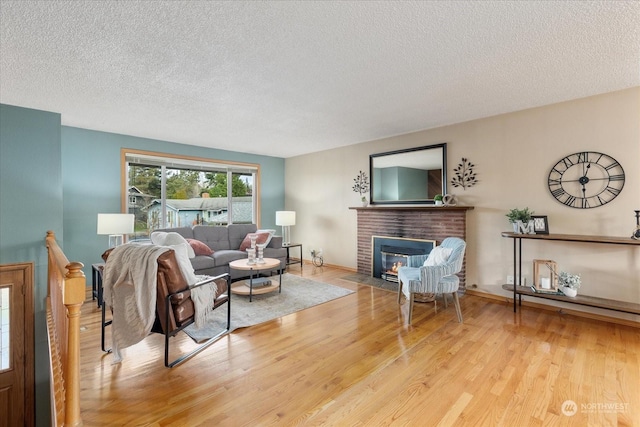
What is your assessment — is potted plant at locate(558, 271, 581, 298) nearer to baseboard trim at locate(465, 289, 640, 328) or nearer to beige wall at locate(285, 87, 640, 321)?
beige wall at locate(285, 87, 640, 321)

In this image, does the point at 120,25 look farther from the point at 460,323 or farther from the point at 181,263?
the point at 460,323

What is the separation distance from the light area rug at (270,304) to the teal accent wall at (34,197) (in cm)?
214

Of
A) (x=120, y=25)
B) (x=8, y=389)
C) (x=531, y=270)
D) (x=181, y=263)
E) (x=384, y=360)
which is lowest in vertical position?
(x=8, y=389)

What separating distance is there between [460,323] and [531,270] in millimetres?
1361

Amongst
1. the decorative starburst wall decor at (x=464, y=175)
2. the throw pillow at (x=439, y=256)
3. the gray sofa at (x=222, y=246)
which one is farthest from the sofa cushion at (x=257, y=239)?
the decorative starburst wall decor at (x=464, y=175)

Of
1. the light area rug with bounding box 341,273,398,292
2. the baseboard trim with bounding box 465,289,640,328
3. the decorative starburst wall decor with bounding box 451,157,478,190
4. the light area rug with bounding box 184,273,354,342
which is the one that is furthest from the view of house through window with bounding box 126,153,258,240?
the baseboard trim with bounding box 465,289,640,328

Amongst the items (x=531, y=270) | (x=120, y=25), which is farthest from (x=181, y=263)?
(x=531, y=270)

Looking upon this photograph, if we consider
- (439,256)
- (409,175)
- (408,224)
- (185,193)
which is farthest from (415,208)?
(185,193)

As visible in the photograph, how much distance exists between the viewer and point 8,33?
203cm

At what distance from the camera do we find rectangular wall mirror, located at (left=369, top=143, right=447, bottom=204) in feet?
14.7

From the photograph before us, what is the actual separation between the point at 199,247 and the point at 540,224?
4.94 metres

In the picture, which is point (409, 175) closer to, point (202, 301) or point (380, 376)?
point (380, 376)

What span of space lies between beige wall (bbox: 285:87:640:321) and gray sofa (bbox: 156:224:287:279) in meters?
2.87

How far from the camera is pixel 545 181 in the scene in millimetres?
3525
